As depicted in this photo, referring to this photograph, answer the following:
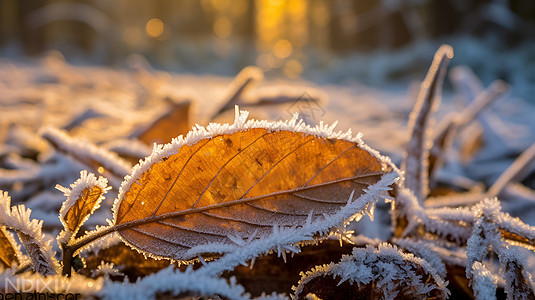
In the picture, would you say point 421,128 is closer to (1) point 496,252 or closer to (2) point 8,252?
(1) point 496,252

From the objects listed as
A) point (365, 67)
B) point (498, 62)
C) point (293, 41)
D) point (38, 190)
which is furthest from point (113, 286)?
point (293, 41)

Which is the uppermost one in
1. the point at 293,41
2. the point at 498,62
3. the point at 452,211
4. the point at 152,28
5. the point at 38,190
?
the point at 293,41

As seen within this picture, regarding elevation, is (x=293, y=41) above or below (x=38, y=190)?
above

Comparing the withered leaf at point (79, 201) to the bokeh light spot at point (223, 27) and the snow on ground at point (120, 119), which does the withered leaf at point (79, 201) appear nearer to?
the snow on ground at point (120, 119)

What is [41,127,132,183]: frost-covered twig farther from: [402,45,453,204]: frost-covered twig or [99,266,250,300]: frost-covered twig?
[402,45,453,204]: frost-covered twig

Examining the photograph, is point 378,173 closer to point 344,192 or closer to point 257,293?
point 344,192
